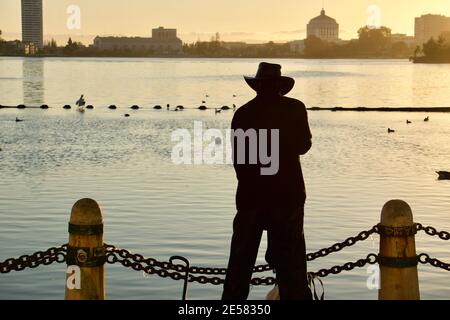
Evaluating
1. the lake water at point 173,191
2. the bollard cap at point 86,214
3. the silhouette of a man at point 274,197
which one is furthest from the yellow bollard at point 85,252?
the lake water at point 173,191

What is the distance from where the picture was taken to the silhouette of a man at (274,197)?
27.9 feet

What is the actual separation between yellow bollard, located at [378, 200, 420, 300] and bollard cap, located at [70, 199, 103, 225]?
2.54m

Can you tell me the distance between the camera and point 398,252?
8.66 m

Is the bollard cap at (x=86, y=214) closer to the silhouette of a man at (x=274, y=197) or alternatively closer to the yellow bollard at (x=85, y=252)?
the yellow bollard at (x=85, y=252)

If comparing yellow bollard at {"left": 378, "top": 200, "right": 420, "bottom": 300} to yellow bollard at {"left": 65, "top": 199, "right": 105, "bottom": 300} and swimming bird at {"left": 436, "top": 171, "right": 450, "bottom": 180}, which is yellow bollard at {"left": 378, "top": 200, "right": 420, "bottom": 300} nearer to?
yellow bollard at {"left": 65, "top": 199, "right": 105, "bottom": 300}

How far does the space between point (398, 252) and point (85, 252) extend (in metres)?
2.77

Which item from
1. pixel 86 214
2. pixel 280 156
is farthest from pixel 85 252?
pixel 280 156

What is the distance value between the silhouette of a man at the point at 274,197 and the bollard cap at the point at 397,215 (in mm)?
770

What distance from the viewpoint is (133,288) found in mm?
14422

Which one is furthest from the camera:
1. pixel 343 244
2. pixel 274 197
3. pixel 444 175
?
pixel 444 175

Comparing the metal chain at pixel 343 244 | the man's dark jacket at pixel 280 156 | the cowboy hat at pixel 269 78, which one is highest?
the cowboy hat at pixel 269 78

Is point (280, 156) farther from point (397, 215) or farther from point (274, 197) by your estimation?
point (397, 215)

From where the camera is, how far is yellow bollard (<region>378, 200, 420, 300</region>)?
861 cm
